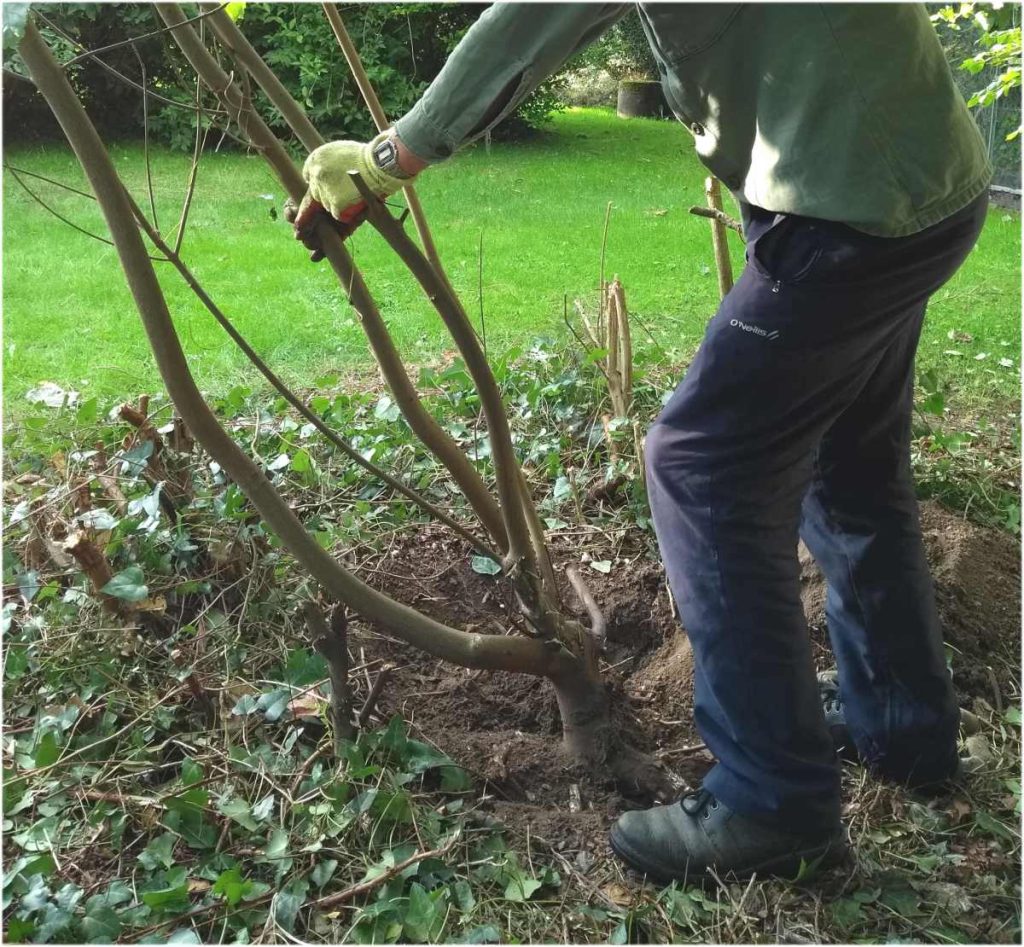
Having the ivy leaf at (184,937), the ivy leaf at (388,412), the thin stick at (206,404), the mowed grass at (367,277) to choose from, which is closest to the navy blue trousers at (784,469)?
the thin stick at (206,404)

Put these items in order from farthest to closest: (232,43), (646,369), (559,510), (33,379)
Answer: (33,379)
(646,369)
(559,510)
(232,43)

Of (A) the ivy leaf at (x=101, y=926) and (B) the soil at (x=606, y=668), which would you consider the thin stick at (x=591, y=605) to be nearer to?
(B) the soil at (x=606, y=668)

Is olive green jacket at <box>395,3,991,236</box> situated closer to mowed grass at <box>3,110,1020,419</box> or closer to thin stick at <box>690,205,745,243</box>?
thin stick at <box>690,205,745,243</box>

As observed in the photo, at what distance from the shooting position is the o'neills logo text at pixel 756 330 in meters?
1.55

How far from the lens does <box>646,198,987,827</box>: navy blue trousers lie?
1559 millimetres

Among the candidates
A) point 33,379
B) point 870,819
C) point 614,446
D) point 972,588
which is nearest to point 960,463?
point 972,588

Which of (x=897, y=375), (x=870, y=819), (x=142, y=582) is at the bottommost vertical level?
(x=870, y=819)

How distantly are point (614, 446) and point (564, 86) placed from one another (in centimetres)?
892

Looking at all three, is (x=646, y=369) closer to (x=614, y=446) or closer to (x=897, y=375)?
(x=614, y=446)

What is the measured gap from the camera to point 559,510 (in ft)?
9.79

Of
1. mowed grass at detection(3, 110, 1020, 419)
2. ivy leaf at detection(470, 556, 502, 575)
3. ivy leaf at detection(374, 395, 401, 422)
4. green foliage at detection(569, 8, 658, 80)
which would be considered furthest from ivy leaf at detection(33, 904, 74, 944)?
green foliage at detection(569, 8, 658, 80)

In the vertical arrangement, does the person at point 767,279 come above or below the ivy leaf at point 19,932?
above

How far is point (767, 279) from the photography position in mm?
1581

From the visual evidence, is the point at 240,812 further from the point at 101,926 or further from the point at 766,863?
the point at 766,863
